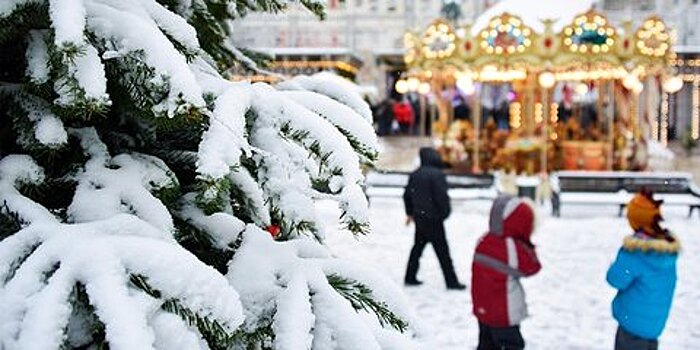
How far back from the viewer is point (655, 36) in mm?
17656

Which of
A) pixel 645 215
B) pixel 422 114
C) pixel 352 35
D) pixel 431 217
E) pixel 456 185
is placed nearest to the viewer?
pixel 645 215

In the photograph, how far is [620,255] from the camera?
513 cm

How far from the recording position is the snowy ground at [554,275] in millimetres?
Result: 7062

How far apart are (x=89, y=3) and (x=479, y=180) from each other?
50.9 feet

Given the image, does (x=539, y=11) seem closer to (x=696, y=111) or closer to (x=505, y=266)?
(x=696, y=111)

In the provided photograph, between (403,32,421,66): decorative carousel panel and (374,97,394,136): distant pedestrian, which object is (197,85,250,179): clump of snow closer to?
(403,32,421,66): decorative carousel panel

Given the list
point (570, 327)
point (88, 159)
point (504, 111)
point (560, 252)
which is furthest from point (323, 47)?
point (88, 159)

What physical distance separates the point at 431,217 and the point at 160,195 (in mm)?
7198

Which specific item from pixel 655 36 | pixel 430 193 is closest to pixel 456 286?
pixel 430 193

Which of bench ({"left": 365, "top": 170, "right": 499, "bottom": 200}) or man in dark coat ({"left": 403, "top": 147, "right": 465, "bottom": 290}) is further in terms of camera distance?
bench ({"left": 365, "top": 170, "right": 499, "bottom": 200})

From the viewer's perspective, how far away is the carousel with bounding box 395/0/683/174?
1739 centimetres

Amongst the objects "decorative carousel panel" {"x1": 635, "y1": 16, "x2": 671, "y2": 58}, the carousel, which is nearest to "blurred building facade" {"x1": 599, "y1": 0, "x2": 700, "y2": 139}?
the carousel

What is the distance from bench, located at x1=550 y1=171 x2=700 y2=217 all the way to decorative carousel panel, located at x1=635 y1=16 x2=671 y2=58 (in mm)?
2993

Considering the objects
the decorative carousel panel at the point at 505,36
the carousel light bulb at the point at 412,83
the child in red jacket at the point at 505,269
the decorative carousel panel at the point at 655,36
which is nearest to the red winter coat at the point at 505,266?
the child in red jacket at the point at 505,269
